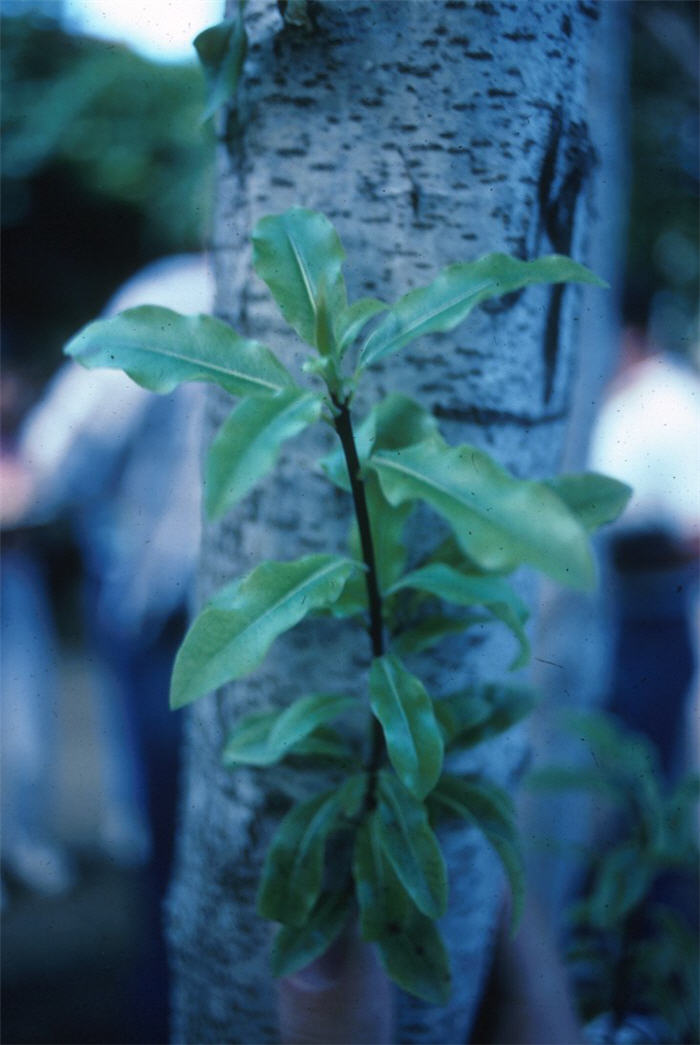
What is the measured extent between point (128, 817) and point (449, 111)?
3.28 meters

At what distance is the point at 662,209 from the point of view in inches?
197

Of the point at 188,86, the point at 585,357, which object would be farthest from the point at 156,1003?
the point at 188,86

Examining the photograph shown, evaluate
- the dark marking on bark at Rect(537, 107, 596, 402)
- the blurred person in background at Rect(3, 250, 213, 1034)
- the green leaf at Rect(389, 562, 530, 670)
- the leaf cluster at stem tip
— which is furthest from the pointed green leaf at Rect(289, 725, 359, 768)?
the blurred person in background at Rect(3, 250, 213, 1034)

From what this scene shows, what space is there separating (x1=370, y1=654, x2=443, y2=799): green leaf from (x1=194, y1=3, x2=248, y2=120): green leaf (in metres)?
0.68

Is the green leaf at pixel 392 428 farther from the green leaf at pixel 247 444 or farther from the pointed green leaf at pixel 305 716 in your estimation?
the pointed green leaf at pixel 305 716

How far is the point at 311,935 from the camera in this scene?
940 mm

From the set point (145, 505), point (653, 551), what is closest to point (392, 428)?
point (145, 505)

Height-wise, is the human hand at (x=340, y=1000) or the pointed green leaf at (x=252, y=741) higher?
the pointed green leaf at (x=252, y=741)

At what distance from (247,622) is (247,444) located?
0.16 m

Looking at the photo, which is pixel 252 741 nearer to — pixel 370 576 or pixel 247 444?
pixel 370 576

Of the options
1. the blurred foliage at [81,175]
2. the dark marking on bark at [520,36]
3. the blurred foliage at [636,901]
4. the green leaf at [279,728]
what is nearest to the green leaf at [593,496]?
the green leaf at [279,728]

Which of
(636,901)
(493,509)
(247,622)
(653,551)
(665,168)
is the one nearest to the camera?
(493,509)

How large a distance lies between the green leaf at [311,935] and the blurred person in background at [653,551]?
2003 mm

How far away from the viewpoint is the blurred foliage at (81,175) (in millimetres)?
4305
